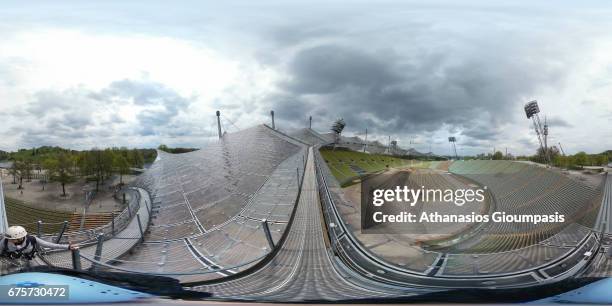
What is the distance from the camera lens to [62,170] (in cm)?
215

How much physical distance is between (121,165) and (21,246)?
0.80 metres

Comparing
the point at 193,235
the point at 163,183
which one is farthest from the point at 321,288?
the point at 163,183

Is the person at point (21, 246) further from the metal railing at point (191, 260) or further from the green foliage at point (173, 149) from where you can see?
the green foliage at point (173, 149)

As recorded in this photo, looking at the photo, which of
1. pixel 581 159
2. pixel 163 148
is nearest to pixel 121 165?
pixel 163 148

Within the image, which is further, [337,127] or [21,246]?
[21,246]

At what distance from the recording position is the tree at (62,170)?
2.14 m

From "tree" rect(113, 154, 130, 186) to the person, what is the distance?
498 millimetres

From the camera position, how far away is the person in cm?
221

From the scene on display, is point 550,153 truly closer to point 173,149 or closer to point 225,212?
point 225,212

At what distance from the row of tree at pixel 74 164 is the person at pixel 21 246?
0.32 meters

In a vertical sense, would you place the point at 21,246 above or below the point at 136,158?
below

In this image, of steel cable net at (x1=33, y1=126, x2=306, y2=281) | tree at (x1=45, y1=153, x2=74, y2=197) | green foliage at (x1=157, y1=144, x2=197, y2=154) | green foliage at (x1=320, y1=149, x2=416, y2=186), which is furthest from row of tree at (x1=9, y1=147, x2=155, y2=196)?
green foliage at (x1=320, y1=149, x2=416, y2=186)

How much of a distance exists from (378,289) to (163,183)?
139 cm

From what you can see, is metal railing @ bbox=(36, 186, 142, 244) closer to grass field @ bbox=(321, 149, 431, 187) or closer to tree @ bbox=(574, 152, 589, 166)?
grass field @ bbox=(321, 149, 431, 187)
